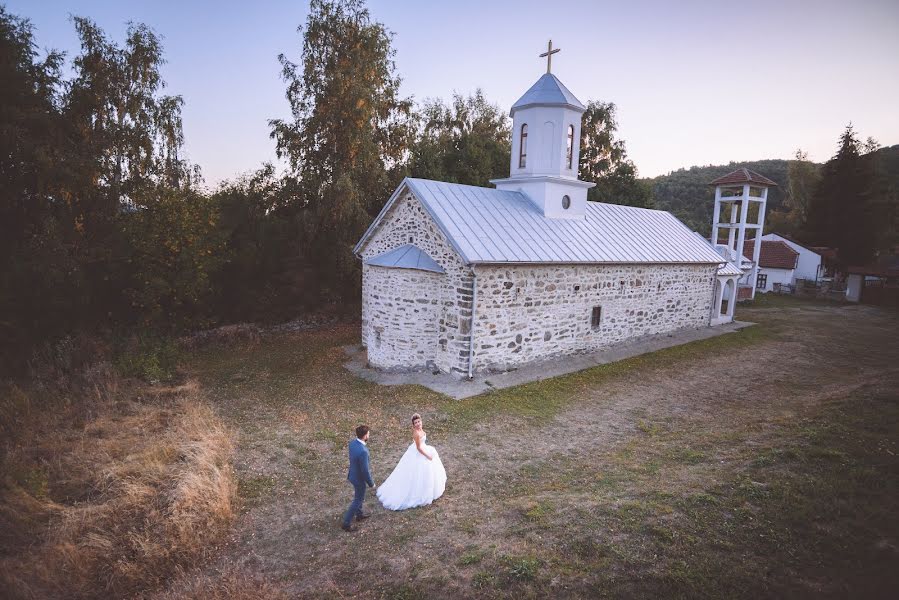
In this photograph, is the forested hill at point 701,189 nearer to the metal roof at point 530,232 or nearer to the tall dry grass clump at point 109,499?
the metal roof at point 530,232

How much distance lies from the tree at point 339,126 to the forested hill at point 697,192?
1596 inches

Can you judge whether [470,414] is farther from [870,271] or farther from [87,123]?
[870,271]

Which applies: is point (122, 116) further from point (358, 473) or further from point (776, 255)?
point (776, 255)

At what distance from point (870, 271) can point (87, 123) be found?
140 feet

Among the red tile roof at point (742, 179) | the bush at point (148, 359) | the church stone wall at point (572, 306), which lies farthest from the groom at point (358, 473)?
the red tile roof at point (742, 179)

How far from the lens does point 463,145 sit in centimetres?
2777

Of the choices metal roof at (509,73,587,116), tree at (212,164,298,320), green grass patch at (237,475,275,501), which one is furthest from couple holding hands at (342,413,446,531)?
tree at (212,164,298,320)

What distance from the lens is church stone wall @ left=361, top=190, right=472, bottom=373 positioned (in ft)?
42.6

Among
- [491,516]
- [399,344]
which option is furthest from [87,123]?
[491,516]

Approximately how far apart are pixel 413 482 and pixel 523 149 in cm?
1363

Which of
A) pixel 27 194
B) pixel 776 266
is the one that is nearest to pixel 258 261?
pixel 27 194

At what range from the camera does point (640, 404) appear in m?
11.9

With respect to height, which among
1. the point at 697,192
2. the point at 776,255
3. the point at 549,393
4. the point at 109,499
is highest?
the point at 697,192


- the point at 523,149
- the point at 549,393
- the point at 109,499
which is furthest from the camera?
the point at 523,149
